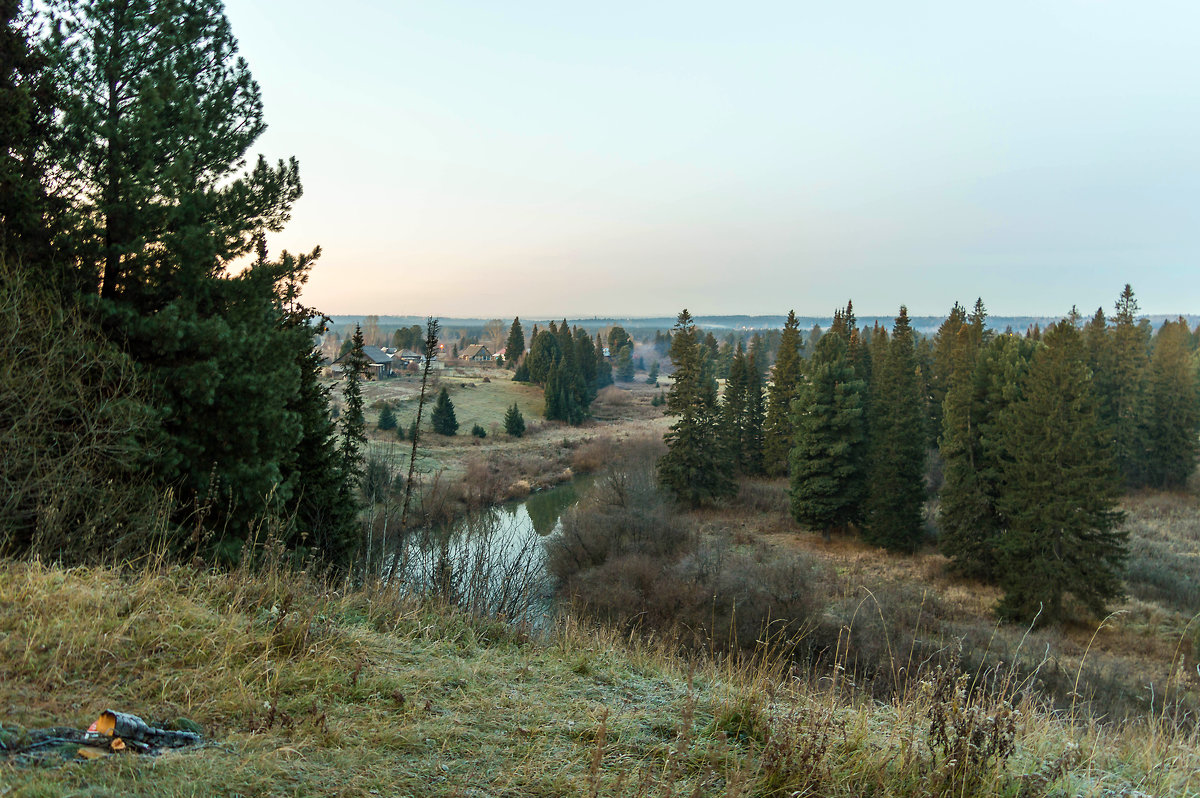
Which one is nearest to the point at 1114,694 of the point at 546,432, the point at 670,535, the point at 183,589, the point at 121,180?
the point at 670,535

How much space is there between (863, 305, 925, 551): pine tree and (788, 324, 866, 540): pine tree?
116cm

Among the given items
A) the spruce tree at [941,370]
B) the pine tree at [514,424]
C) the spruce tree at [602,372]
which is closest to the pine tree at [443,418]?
the pine tree at [514,424]

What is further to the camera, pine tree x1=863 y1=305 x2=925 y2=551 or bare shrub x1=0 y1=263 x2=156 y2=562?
pine tree x1=863 y1=305 x2=925 y2=551

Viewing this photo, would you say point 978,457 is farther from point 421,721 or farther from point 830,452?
point 421,721

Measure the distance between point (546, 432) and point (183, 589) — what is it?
5708cm

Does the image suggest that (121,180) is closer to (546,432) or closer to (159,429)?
(159,429)

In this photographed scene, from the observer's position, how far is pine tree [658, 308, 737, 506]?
3638 cm

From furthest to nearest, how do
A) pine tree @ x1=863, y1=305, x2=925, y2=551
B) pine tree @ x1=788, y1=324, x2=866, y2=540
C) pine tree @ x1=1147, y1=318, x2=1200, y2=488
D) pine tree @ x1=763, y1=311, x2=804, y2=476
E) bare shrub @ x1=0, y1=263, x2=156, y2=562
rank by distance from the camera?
1. pine tree @ x1=763, y1=311, x2=804, y2=476
2. pine tree @ x1=1147, y1=318, x2=1200, y2=488
3. pine tree @ x1=788, y1=324, x2=866, y2=540
4. pine tree @ x1=863, y1=305, x2=925, y2=551
5. bare shrub @ x1=0, y1=263, x2=156, y2=562

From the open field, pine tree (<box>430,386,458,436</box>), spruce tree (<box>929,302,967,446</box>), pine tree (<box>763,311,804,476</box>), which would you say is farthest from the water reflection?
spruce tree (<box>929,302,967,446</box>)

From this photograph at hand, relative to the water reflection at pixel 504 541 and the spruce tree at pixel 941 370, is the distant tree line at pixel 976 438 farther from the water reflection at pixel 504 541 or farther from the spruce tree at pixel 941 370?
the water reflection at pixel 504 541

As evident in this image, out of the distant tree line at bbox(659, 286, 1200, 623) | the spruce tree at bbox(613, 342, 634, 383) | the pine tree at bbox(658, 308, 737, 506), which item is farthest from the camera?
the spruce tree at bbox(613, 342, 634, 383)

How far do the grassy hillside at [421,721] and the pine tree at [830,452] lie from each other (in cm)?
2828

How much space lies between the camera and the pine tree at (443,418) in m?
53.5

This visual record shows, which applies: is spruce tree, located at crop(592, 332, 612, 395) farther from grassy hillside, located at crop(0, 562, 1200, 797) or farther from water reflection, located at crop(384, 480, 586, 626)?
grassy hillside, located at crop(0, 562, 1200, 797)
